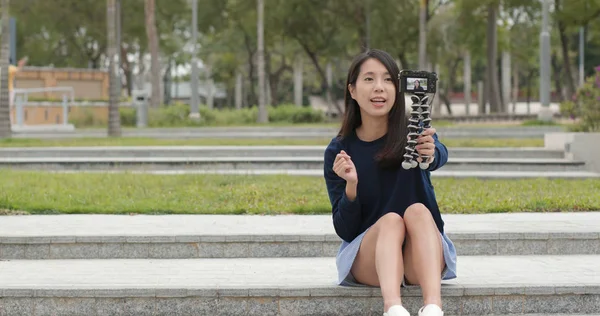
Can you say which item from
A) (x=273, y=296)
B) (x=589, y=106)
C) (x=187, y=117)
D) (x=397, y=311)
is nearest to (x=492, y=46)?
(x=187, y=117)

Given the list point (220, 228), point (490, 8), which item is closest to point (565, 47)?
point (490, 8)

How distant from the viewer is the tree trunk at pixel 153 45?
4028cm

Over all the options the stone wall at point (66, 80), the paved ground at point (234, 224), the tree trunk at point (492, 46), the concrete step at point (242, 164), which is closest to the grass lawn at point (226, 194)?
the paved ground at point (234, 224)

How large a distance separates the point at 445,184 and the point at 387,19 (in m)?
36.5

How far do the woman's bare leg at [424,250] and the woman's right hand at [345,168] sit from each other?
1.39 ft

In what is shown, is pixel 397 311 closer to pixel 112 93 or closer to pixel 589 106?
pixel 589 106

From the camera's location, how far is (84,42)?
58.7 meters

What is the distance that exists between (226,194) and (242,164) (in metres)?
4.16

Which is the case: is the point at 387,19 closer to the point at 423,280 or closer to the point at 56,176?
the point at 56,176

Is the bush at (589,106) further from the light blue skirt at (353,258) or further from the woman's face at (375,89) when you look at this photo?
the woman's face at (375,89)

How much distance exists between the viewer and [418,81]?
544cm

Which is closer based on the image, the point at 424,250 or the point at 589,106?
the point at 424,250

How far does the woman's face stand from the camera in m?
5.93

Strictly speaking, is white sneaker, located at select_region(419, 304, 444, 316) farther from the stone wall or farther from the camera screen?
the stone wall
